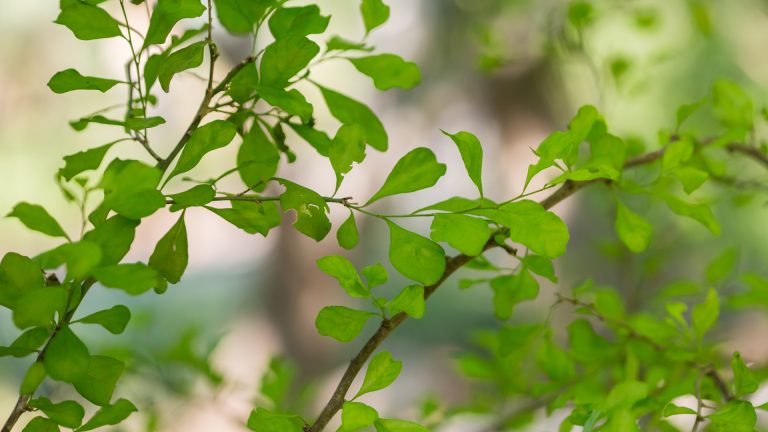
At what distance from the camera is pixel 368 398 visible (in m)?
1.72

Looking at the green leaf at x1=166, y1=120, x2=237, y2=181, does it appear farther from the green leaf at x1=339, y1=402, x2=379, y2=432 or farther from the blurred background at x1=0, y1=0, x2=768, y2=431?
the blurred background at x1=0, y1=0, x2=768, y2=431

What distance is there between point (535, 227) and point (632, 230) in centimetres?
11

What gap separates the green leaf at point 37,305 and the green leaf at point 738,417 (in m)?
0.28

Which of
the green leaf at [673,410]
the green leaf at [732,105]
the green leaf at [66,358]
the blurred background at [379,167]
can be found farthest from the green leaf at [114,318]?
the blurred background at [379,167]

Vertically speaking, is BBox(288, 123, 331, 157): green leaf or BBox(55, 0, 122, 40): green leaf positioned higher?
BBox(55, 0, 122, 40): green leaf

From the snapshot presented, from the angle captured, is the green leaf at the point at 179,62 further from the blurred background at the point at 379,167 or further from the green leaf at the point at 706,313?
the blurred background at the point at 379,167

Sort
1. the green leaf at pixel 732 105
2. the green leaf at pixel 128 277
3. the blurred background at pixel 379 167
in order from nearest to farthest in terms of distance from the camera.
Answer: the green leaf at pixel 128 277 < the green leaf at pixel 732 105 < the blurred background at pixel 379 167

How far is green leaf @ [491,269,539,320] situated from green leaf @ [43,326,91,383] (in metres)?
0.22

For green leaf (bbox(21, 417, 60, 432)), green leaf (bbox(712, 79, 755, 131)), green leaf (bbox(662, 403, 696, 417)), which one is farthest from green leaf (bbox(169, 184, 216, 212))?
green leaf (bbox(712, 79, 755, 131))

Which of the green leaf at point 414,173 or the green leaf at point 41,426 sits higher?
the green leaf at point 414,173

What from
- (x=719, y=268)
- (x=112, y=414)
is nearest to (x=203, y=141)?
(x=112, y=414)

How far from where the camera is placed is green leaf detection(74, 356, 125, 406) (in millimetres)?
339

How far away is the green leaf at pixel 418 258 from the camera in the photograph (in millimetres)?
323

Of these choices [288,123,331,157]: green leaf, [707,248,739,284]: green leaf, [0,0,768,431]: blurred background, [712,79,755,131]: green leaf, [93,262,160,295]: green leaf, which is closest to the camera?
[93,262,160,295]: green leaf
